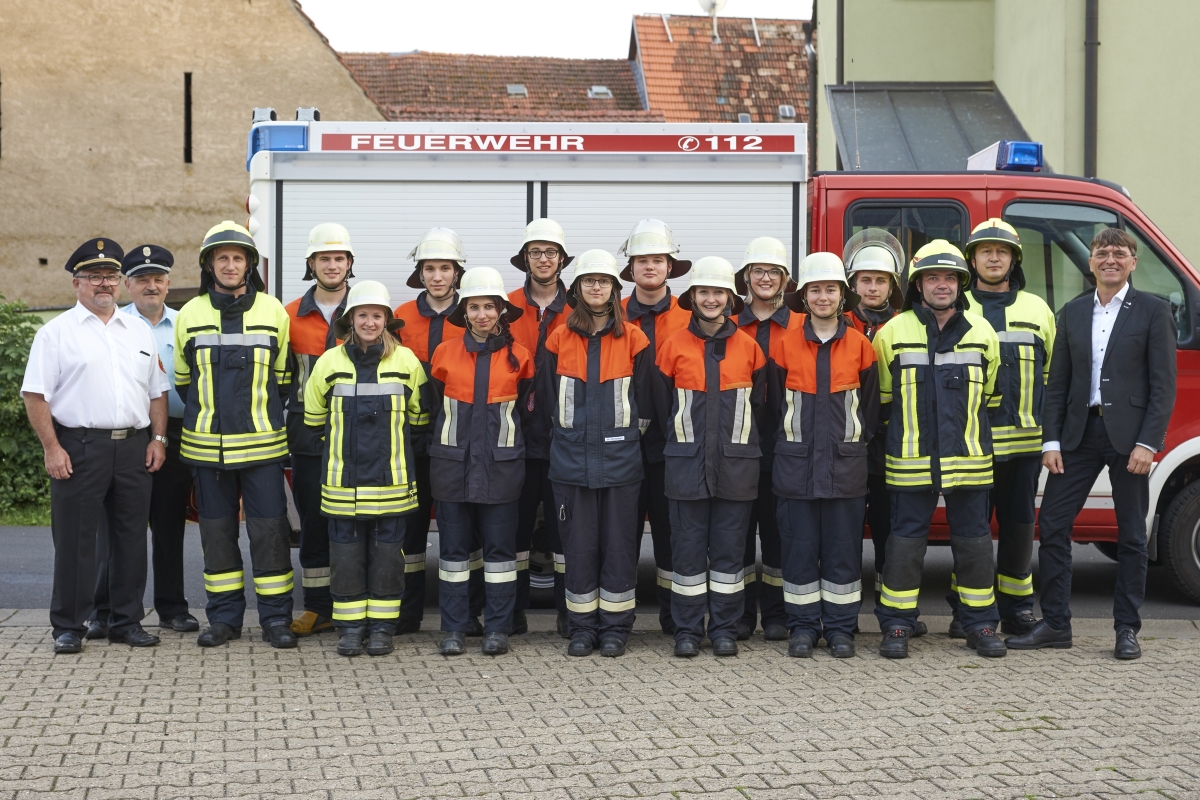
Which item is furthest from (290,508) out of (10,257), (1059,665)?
(10,257)

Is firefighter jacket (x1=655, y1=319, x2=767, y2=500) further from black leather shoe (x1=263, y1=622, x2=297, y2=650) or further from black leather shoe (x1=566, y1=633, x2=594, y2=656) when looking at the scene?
black leather shoe (x1=263, y1=622, x2=297, y2=650)

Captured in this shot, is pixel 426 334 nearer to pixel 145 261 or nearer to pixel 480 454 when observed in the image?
pixel 480 454

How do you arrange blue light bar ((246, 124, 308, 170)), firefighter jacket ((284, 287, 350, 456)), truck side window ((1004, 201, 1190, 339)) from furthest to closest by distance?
blue light bar ((246, 124, 308, 170)) → truck side window ((1004, 201, 1190, 339)) → firefighter jacket ((284, 287, 350, 456))

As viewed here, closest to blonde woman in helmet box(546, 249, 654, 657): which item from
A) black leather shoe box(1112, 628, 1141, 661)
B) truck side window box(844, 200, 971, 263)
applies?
truck side window box(844, 200, 971, 263)

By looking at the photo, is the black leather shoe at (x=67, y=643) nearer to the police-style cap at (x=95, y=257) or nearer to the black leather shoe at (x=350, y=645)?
the black leather shoe at (x=350, y=645)

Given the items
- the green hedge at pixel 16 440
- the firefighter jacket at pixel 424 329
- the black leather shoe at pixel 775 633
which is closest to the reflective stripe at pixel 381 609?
the firefighter jacket at pixel 424 329

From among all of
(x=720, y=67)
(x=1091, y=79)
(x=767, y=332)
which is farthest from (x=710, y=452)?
(x=720, y=67)

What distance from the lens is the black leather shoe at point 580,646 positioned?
19.6 ft

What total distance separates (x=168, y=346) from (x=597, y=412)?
7.77ft

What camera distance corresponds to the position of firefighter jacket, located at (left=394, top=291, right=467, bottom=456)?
6.49 metres

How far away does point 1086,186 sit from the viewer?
7016 millimetres

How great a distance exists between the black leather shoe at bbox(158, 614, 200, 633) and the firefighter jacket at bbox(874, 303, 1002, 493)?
11.8ft

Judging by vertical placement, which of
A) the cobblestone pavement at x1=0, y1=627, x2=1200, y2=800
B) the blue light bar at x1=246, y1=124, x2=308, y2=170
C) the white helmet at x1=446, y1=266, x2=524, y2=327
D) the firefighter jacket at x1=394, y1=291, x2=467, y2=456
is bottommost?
the cobblestone pavement at x1=0, y1=627, x2=1200, y2=800

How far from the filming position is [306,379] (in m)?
6.36
